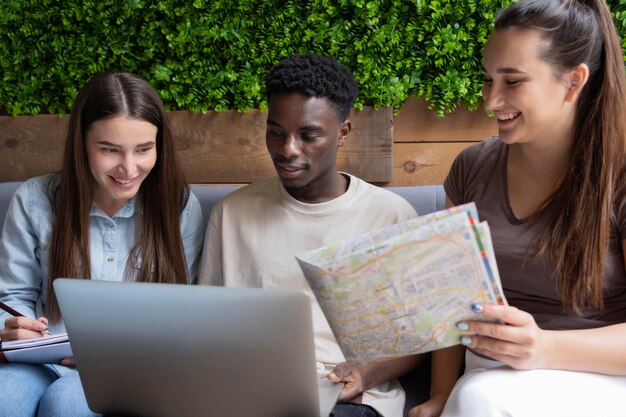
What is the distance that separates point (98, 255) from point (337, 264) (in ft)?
3.02

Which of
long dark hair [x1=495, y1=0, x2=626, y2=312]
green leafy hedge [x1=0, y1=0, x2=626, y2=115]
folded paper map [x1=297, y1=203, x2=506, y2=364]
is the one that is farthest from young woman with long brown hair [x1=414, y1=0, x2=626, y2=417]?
green leafy hedge [x1=0, y1=0, x2=626, y2=115]

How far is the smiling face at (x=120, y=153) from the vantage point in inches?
62.2

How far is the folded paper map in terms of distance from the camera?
920 millimetres

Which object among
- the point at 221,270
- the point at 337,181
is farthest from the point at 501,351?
the point at 221,270

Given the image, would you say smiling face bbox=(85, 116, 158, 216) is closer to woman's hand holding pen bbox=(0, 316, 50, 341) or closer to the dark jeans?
woman's hand holding pen bbox=(0, 316, 50, 341)

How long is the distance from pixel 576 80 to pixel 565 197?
22 cm

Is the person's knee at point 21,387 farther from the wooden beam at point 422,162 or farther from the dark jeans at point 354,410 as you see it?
the wooden beam at point 422,162

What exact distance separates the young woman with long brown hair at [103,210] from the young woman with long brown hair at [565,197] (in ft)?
2.61

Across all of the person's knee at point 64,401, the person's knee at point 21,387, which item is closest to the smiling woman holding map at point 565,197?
the person's knee at point 64,401

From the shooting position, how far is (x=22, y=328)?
4.67 feet

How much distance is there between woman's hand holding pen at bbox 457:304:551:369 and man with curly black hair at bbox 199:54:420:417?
40 cm

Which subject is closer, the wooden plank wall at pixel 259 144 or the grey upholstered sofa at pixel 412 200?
the grey upholstered sofa at pixel 412 200

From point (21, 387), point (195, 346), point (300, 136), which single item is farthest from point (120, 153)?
point (195, 346)

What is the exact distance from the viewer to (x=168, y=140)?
1690mm
